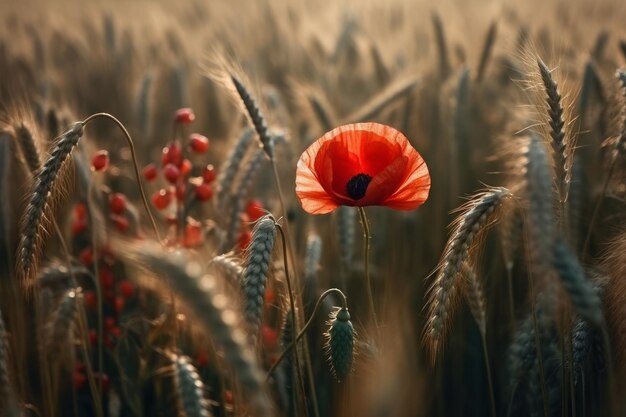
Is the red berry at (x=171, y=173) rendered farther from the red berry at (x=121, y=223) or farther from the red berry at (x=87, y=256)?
the red berry at (x=87, y=256)

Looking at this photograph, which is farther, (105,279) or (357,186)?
(105,279)

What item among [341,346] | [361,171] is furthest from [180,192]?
[341,346]

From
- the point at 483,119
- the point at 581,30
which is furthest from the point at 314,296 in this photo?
the point at 581,30

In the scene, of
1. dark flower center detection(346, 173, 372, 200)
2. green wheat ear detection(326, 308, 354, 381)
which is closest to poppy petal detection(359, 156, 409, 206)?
dark flower center detection(346, 173, 372, 200)

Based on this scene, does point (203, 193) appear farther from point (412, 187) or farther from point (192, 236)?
point (412, 187)

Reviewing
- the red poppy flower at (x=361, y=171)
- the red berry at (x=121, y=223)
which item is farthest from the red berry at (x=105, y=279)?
the red poppy flower at (x=361, y=171)

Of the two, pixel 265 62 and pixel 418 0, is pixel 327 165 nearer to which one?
pixel 265 62
